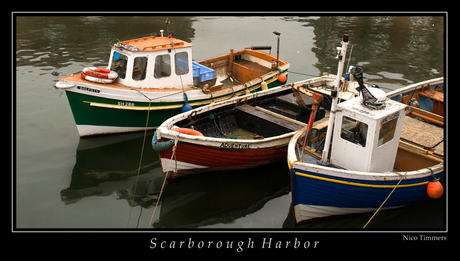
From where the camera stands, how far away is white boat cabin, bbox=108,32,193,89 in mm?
11688

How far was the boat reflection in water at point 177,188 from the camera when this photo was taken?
933 cm

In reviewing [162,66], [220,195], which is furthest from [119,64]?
[220,195]

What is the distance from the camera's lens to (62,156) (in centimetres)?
1141

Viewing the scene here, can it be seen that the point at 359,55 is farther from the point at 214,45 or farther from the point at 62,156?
the point at 62,156

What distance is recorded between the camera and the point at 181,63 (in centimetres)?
1242

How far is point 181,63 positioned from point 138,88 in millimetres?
1557

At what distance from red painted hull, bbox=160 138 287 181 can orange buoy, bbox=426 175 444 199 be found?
344 centimetres

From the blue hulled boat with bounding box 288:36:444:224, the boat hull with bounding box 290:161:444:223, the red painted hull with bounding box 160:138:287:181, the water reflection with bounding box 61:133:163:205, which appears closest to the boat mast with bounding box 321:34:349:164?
the blue hulled boat with bounding box 288:36:444:224

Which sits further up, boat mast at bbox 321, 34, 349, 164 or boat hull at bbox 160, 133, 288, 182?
boat mast at bbox 321, 34, 349, 164

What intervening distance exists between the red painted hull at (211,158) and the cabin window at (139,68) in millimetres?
3356

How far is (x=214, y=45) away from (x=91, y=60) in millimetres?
6591

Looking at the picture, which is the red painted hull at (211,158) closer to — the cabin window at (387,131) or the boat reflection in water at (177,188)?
the boat reflection in water at (177,188)

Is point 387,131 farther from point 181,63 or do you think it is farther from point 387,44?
point 387,44

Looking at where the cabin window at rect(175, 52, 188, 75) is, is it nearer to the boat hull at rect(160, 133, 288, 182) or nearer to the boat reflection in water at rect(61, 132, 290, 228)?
the boat reflection in water at rect(61, 132, 290, 228)
